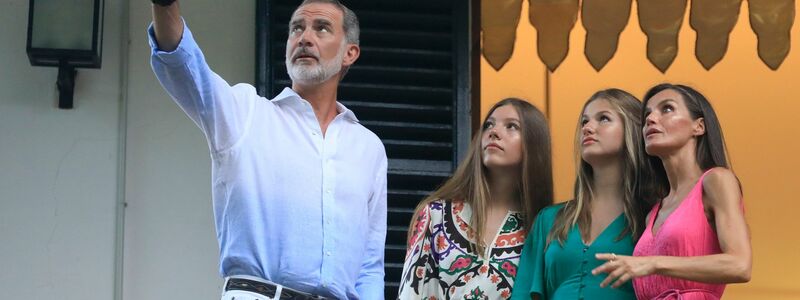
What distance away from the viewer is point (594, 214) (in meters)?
6.23

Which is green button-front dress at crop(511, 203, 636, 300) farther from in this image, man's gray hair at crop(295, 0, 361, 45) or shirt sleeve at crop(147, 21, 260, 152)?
shirt sleeve at crop(147, 21, 260, 152)

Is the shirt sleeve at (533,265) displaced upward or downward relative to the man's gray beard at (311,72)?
downward

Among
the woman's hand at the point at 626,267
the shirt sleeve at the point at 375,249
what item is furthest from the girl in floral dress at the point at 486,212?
the woman's hand at the point at 626,267

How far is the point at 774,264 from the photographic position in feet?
25.0

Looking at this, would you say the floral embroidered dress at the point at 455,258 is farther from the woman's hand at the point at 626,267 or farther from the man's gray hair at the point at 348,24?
the woman's hand at the point at 626,267

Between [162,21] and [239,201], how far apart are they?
634 millimetres

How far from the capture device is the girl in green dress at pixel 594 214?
19.9 feet

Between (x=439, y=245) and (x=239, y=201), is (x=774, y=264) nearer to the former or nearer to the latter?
(x=439, y=245)

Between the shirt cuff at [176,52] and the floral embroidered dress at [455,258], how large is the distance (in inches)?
51.6

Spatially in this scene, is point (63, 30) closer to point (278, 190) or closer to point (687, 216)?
point (278, 190)

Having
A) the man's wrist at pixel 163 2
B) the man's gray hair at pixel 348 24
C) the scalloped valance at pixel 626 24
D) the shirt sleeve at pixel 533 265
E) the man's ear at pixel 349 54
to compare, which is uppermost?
the scalloped valance at pixel 626 24

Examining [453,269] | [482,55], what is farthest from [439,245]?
[482,55]

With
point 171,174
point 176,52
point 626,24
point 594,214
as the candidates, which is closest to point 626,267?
point 594,214

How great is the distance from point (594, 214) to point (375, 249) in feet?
2.24
